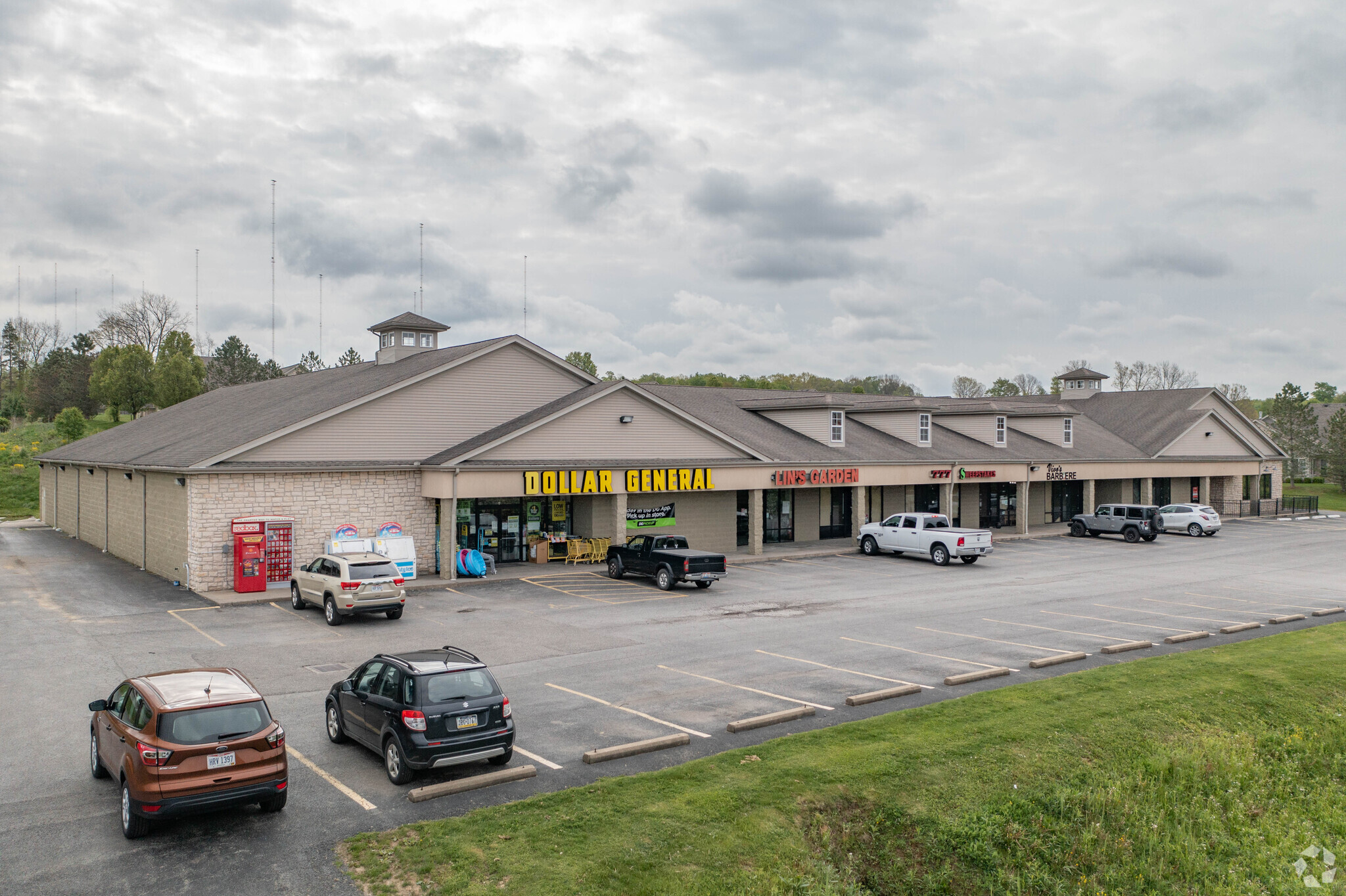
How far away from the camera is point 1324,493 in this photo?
79938 millimetres

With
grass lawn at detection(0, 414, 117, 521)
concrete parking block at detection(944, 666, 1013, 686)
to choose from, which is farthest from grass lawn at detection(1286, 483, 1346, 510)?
grass lawn at detection(0, 414, 117, 521)

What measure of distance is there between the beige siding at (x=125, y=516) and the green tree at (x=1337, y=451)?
273 feet

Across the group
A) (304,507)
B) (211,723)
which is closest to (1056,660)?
(211,723)

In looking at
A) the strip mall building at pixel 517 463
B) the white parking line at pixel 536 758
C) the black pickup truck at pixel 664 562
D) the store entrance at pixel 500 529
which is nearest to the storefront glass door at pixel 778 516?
the strip mall building at pixel 517 463

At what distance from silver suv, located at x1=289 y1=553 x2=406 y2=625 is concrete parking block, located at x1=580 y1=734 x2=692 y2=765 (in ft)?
37.4

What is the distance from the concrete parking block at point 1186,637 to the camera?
2127 cm

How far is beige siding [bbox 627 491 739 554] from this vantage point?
37.9 meters

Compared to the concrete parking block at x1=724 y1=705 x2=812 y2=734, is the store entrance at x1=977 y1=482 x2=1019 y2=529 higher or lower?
higher

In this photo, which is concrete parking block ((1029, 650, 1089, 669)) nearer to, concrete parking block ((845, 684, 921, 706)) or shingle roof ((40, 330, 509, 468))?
concrete parking block ((845, 684, 921, 706))

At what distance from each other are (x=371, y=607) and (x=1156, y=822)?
17.3 m

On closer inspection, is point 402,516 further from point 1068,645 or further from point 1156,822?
point 1156,822

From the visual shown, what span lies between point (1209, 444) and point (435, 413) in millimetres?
50490

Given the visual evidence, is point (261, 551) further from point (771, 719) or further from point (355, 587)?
point (771, 719)

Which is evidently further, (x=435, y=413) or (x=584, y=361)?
(x=584, y=361)
